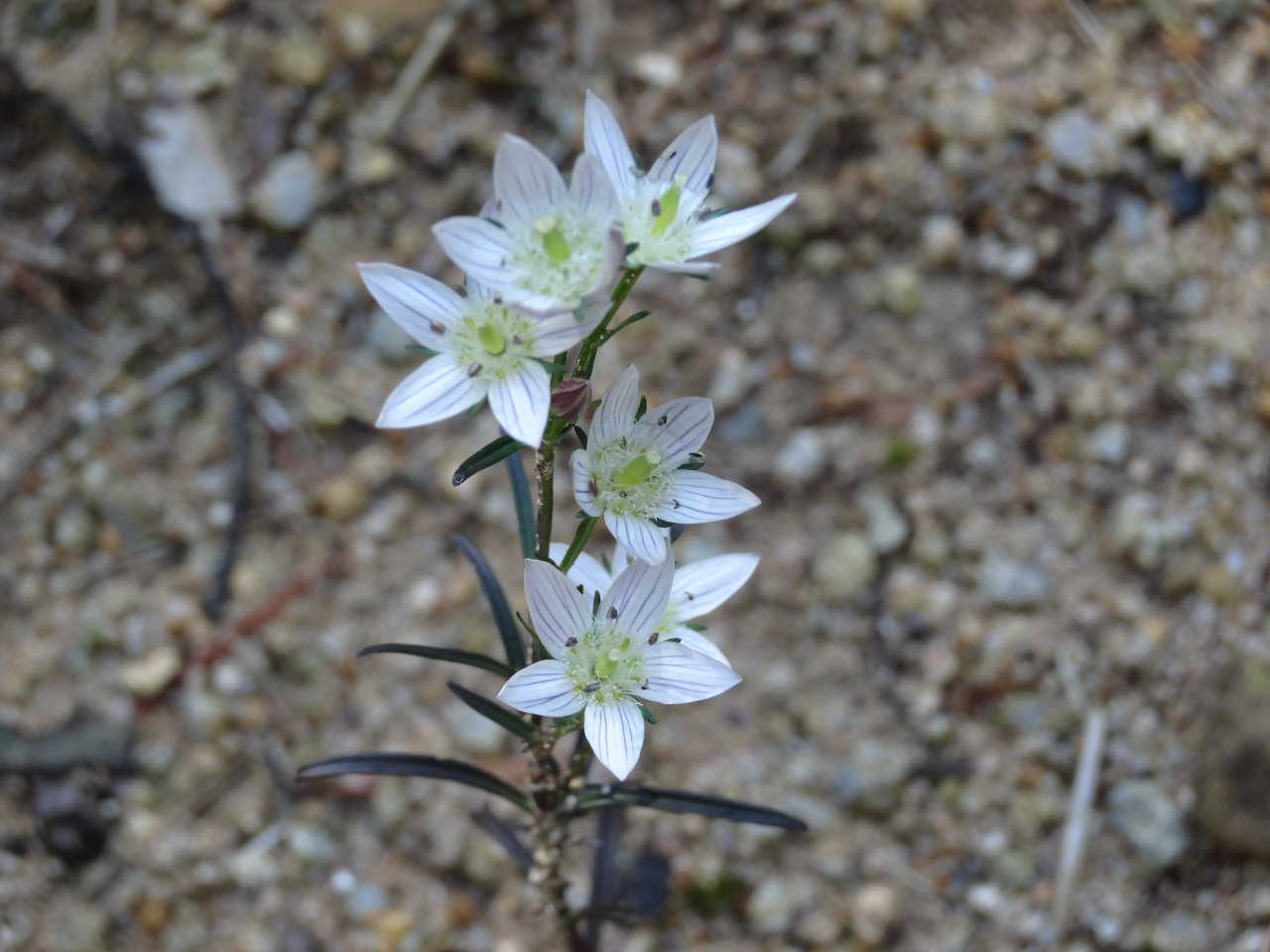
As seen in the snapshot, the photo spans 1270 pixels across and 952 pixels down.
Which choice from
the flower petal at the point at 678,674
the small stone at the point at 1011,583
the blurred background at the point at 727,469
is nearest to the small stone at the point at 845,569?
the blurred background at the point at 727,469

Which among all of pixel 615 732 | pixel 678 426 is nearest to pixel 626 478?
pixel 678 426

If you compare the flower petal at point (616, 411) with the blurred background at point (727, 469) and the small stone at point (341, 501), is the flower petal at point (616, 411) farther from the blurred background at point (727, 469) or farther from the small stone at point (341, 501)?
the small stone at point (341, 501)

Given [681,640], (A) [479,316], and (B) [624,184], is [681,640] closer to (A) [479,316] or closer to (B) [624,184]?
(A) [479,316]

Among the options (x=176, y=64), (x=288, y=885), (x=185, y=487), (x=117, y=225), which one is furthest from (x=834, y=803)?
(x=176, y=64)

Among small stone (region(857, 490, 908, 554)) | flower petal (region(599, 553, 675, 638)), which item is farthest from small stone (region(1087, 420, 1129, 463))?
flower petal (region(599, 553, 675, 638))

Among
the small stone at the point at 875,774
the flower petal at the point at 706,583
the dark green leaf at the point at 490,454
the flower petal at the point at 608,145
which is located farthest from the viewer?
the small stone at the point at 875,774
